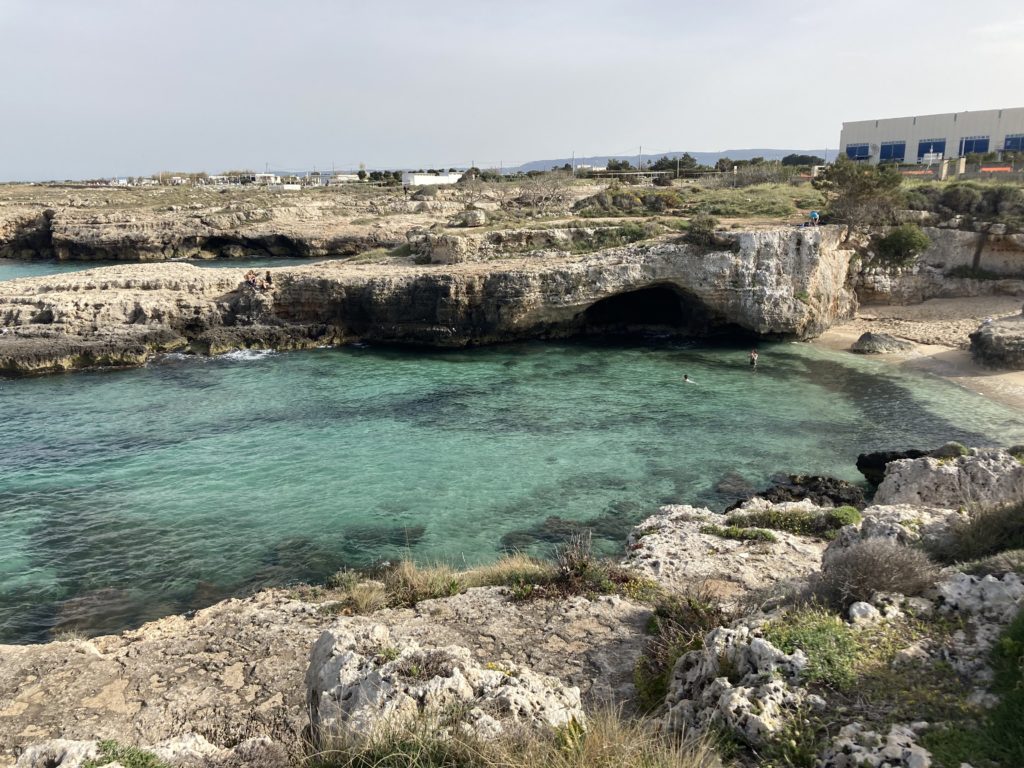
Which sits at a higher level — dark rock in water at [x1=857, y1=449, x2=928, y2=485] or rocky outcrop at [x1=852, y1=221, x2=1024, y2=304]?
rocky outcrop at [x1=852, y1=221, x2=1024, y2=304]

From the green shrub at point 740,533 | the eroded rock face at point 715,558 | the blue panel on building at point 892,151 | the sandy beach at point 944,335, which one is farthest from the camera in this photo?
the blue panel on building at point 892,151

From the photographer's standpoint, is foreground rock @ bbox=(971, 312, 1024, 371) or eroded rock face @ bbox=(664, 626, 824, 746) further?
foreground rock @ bbox=(971, 312, 1024, 371)

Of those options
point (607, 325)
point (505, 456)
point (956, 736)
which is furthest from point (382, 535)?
point (607, 325)

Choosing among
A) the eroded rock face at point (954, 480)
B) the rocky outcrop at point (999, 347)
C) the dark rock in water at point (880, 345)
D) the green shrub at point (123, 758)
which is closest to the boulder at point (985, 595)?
the eroded rock face at point (954, 480)

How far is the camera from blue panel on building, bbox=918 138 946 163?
186 ft

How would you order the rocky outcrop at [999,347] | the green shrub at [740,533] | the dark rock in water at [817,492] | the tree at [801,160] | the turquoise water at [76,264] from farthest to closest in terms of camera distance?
the tree at [801,160], the turquoise water at [76,264], the rocky outcrop at [999,347], the dark rock in water at [817,492], the green shrub at [740,533]

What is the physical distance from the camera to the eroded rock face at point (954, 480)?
1053 centimetres

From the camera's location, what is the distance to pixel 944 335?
28219mm

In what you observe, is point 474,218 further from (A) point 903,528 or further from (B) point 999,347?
(A) point 903,528

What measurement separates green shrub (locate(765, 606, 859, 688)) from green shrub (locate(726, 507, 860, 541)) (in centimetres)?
553

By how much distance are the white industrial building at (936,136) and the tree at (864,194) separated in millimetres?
24968

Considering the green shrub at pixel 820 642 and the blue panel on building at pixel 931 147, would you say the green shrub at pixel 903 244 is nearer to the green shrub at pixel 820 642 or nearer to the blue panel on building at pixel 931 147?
the green shrub at pixel 820 642

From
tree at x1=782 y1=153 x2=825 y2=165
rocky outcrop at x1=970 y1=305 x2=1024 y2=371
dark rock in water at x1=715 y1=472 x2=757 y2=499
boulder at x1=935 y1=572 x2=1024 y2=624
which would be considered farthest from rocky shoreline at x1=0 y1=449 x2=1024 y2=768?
tree at x1=782 y1=153 x2=825 y2=165

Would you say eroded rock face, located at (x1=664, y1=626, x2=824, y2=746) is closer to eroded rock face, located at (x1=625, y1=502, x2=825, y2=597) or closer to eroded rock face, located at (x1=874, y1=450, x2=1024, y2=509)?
eroded rock face, located at (x1=625, y1=502, x2=825, y2=597)
